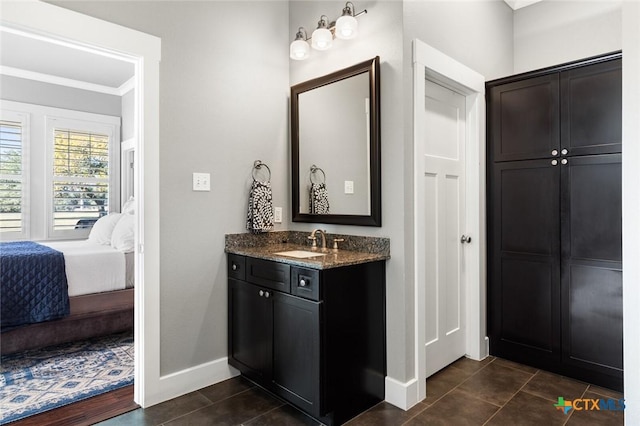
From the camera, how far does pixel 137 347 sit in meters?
2.24

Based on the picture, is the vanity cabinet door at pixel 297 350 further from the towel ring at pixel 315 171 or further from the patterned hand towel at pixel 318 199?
the towel ring at pixel 315 171

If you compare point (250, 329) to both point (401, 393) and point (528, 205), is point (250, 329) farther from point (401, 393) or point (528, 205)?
Answer: point (528, 205)

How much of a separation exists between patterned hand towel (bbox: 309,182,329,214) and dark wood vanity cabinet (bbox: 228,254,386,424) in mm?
607

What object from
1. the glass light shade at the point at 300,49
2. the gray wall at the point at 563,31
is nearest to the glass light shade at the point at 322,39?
the glass light shade at the point at 300,49

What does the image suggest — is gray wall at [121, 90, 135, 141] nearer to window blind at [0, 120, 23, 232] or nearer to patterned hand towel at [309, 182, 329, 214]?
window blind at [0, 120, 23, 232]

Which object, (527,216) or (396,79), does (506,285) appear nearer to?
(527,216)

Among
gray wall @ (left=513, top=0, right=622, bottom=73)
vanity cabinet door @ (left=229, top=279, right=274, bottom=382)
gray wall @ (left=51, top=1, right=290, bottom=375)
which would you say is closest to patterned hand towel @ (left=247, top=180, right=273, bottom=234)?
gray wall @ (left=51, top=1, right=290, bottom=375)

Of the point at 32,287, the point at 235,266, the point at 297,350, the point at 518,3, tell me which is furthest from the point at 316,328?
the point at 518,3

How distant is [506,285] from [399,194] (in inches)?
51.2

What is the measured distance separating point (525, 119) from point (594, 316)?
1.39 meters

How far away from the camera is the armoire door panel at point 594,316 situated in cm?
236

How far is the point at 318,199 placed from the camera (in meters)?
2.70

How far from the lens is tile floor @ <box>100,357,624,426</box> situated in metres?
2.04

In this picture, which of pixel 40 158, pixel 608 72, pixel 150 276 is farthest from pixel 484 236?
pixel 40 158
